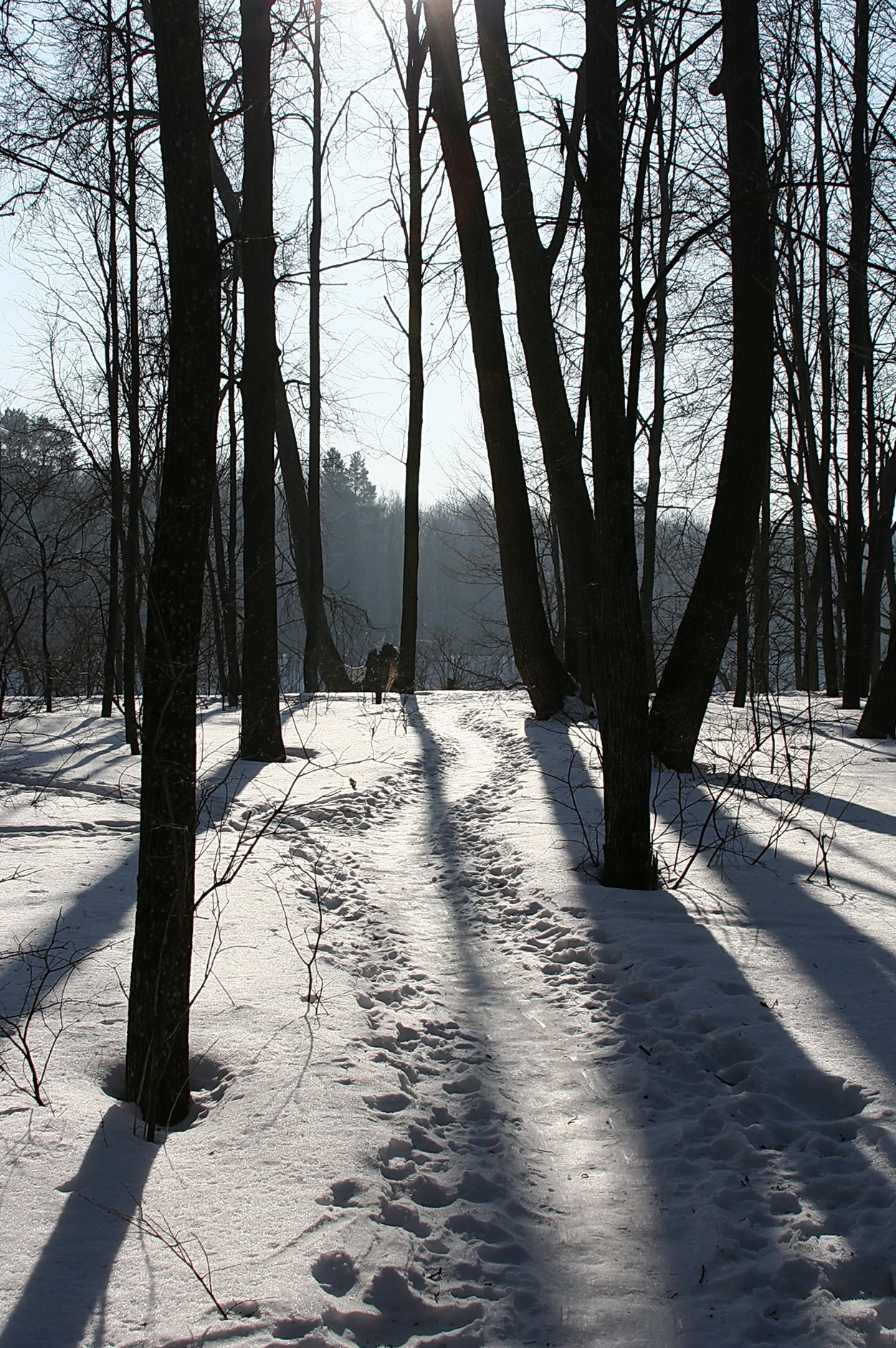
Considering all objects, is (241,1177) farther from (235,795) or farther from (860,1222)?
(235,795)

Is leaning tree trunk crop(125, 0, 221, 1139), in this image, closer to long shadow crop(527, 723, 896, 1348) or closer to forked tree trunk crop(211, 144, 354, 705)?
long shadow crop(527, 723, 896, 1348)

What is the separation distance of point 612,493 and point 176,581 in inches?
111

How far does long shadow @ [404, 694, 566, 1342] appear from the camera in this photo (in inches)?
83.1

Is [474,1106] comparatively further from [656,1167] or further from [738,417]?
[738,417]

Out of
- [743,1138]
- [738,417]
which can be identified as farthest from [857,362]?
[743,1138]

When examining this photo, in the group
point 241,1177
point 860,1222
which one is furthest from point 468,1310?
point 860,1222

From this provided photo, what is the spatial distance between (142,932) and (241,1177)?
2.60 ft

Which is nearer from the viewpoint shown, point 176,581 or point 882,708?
point 176,581

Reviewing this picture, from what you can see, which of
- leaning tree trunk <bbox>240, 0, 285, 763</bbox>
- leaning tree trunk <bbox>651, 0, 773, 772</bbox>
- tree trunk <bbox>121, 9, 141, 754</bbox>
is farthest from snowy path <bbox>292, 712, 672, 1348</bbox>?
tree trunk <bbox>121, 9, 141, 754</bbox>

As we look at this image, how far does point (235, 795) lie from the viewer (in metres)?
6.67

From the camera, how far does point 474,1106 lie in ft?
9.57

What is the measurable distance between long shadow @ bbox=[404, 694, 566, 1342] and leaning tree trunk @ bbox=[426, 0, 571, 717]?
12.6 ft

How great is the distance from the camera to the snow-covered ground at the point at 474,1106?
78.0 inches

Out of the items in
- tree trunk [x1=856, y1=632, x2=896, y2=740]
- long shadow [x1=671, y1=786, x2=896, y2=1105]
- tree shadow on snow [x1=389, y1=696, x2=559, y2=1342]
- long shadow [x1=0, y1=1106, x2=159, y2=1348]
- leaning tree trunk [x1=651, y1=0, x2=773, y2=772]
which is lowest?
tree shadow on snow [x1=389, y1=696, x2=559, y2=1342]
